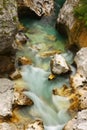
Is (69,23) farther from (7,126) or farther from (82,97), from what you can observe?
(7,126)

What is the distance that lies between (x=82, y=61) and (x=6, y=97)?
3966 millimetres

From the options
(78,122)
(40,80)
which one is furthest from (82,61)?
(78,122)

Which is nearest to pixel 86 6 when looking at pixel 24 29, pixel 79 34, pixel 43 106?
pixel 79 34

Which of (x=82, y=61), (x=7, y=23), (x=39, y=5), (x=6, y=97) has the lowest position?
(x=6, y=97)

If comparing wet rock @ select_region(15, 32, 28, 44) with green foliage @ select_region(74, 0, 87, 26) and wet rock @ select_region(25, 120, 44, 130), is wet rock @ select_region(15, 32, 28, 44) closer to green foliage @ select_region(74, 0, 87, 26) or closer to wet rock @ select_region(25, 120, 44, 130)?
green foliage @ select_region(74, 0, 87, 26)

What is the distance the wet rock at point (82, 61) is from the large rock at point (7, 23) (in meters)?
3.12

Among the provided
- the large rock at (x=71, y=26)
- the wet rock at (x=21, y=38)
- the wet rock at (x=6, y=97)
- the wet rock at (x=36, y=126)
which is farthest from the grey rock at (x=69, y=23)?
the wet rock at (x=36, y=126)

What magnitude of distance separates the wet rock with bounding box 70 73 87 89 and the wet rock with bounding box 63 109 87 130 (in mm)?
1878

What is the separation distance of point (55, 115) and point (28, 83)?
2095 millimetres

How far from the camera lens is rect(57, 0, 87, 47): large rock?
15.6 metres

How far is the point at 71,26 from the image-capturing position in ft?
53.6

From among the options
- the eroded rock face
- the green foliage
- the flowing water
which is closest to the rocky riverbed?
the flowing water

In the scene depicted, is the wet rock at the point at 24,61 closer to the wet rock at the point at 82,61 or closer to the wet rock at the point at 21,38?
the wet rock at the point at 21,38

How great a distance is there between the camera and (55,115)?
11938mm
